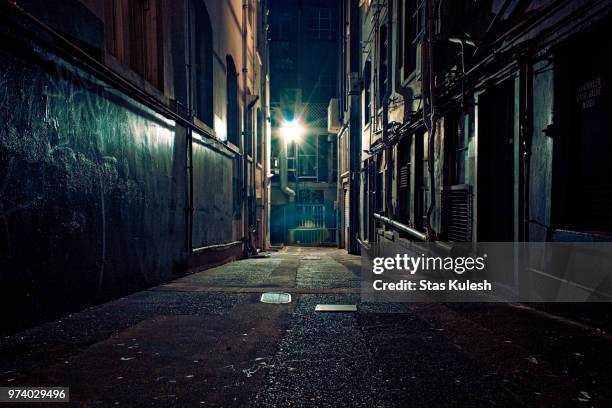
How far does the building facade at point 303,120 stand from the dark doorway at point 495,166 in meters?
20.2

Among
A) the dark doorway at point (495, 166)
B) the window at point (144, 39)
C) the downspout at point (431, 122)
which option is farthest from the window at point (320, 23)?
the dark doorway at point (495, 166)

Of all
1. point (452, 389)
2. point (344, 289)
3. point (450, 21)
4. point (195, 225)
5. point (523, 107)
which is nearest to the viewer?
point (452, 389)

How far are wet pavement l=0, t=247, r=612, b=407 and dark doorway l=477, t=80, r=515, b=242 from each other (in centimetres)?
165

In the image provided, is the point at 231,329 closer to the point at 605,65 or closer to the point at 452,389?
the point at 452,389

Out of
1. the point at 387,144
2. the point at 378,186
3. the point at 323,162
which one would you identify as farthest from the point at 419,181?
the point at 323,162

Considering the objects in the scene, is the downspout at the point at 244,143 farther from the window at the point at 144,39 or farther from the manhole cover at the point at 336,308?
the manhole cover at the point at 336,308

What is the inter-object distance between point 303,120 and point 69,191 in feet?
80.5

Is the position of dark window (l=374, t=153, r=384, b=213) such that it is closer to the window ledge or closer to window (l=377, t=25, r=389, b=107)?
window (l=377, t=25, r=389, b=107)

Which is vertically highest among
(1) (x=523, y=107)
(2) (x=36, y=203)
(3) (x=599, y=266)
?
(1) (x=523, y=107)

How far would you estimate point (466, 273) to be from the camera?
620cm

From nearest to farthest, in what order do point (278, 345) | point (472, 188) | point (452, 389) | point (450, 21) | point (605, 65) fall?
1. point (452, 389)
2. point (278, 345)
3. point (605, 65)
4. point (472, 188)
5. point (450, 21)

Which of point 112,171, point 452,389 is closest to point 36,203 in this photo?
point 112,171

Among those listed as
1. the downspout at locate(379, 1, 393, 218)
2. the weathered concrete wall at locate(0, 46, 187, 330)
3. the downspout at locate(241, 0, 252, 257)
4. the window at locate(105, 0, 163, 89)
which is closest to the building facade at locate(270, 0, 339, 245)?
the downspout at locate(241, 0, 252, 257)

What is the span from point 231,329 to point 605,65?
197 inches
